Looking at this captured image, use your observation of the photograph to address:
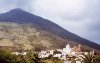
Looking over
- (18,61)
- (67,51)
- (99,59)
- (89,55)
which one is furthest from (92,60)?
(67,51)

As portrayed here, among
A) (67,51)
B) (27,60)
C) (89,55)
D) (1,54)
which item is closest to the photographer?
(89,55)

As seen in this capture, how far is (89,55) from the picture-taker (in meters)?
66.8

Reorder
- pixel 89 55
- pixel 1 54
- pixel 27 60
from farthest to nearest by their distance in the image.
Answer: pixel 27 60, pixel 1 54, pixel 89 55

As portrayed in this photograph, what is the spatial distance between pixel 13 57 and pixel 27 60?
184 inches

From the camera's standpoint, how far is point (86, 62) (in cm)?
6688

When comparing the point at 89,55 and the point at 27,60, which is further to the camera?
the point at 27,60

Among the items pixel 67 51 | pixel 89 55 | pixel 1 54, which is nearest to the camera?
pixel 89 55

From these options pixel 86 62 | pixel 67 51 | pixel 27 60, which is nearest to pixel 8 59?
pixel 27 60

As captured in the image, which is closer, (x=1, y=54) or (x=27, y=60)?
(x=1, y=54)

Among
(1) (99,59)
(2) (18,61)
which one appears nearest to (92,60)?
(1) (99,59)

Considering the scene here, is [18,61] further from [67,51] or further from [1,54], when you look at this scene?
[67,51]

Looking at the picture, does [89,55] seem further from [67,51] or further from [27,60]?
[67,51]

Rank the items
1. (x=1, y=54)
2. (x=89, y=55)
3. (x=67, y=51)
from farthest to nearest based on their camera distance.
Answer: (x=67, y=51) < (x=1, y=54) < (x=89, y=55)

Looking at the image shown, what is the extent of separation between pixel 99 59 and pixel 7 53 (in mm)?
22414
